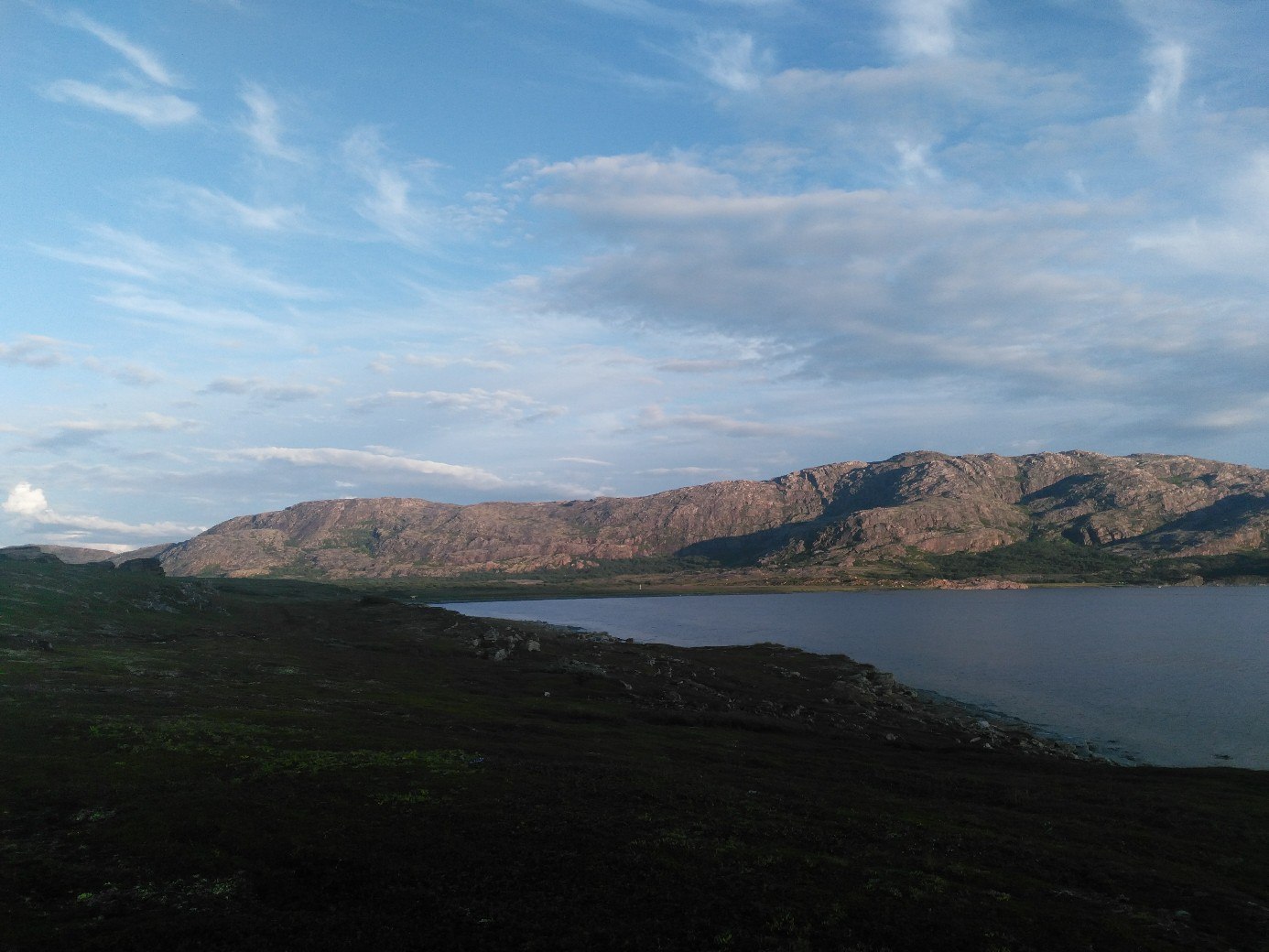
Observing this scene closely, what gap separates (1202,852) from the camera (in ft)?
124

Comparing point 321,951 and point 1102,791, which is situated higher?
point 321,951

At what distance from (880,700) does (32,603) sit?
428ft

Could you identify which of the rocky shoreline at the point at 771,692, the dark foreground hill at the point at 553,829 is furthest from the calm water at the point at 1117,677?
the dark foreground hill at the point at 553,829

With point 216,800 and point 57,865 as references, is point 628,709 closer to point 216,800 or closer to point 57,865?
point 216,800

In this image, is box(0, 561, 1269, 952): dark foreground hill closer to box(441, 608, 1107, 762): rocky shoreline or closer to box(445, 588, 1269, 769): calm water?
box(441, 608, 1107, 762): rocky shoreline

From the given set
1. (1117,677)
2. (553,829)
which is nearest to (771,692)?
(1117,677)

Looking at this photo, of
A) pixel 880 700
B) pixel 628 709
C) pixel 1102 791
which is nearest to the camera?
pixel 1102 791

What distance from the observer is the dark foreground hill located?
23891mm

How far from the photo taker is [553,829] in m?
32.9

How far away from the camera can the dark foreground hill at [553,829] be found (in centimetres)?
2389

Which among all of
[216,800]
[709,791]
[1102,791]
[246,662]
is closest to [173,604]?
[246,662]

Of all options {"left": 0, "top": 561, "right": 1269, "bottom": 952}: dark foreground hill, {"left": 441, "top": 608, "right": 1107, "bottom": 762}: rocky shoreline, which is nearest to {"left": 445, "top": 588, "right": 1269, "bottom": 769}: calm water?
{"left": 441, "top": 608, "right": 1107, "bottom": 762}: rocky shoreline

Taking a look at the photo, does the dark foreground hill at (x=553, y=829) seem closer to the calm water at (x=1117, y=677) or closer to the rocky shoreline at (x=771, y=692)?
the rocky shoreline at (x=771, y=692)

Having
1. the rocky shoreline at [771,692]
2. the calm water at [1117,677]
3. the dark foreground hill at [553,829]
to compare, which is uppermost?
the dark foreground hill at [553,829]
